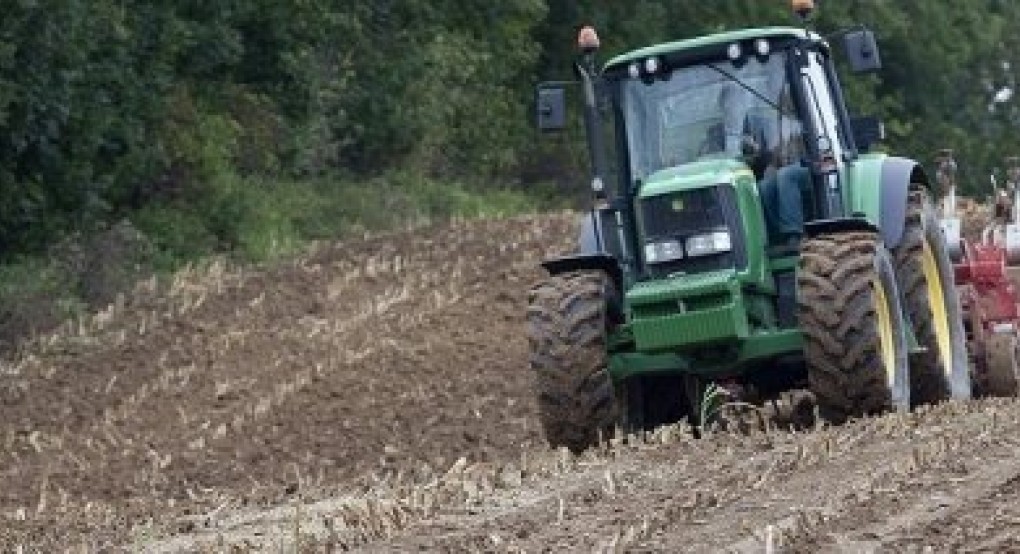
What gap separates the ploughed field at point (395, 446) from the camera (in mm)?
8703

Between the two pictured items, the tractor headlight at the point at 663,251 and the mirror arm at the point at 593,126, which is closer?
the tractor headlight at the point at 663,251

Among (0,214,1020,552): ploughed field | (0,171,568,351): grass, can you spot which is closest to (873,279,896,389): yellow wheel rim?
(0,214,1020,552): ploughed field

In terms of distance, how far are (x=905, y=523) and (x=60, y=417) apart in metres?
9.47

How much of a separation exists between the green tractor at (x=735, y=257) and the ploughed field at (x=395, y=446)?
0.46 meters

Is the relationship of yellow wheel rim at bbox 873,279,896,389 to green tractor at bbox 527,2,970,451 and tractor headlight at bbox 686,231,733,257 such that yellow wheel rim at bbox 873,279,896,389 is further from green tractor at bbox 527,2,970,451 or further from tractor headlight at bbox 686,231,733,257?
tractor headlight at bbox 686,231,733,257

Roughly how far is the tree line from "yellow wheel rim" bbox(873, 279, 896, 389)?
41.4 feet

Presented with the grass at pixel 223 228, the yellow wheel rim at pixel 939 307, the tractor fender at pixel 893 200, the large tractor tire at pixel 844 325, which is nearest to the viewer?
the large tractor tire at pixel 844 325

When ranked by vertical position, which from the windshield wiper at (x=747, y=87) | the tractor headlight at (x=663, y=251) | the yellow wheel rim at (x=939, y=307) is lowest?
the yellow wheel rim at (x=939, y=307)

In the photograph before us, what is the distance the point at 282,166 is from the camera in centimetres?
3281

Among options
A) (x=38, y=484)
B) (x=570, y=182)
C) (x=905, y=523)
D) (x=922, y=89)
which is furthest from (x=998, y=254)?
(x=922, y=89)

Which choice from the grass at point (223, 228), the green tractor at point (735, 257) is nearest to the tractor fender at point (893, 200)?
the green tractor at point (735, 257)

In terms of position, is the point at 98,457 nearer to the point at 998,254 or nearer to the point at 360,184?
the point at 998,254

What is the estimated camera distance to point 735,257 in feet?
38.9

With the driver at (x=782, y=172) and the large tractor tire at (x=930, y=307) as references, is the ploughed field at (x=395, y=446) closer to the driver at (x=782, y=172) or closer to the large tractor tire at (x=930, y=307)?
the large tractor tire at (x=930, y=307)
